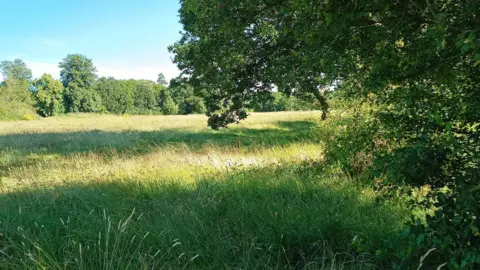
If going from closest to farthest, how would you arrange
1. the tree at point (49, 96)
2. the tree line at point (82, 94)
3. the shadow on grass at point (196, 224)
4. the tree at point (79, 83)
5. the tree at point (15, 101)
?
the shadow on grass at point (196, 224) < the tree at point (15, 101) < the tree line at point (82, 94) < the tree at point (49, 96) < the tree at point (79, 83)

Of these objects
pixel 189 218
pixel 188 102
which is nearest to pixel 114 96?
pixel 188 102

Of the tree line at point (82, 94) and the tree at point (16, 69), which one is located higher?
the tree at point (16, 69)

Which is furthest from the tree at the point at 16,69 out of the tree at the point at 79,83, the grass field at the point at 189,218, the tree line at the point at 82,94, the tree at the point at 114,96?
the grass field at the point at 189,218

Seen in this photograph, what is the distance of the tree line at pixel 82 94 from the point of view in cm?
6378

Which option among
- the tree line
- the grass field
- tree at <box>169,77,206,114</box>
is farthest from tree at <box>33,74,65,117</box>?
the grass field

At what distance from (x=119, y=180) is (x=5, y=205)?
1729 millimetres

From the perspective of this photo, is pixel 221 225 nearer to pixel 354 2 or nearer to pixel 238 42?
pixel 354 2

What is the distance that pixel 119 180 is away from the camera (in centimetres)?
564

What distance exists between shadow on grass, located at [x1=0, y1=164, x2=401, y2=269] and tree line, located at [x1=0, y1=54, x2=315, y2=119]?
55.3m

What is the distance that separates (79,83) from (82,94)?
522cm

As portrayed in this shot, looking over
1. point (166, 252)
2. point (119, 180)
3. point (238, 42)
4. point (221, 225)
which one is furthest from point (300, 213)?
point (238, 42)

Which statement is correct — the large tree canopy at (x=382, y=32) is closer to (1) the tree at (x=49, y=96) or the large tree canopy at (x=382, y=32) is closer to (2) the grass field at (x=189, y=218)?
(2) the grass field at (x=189, y=218)

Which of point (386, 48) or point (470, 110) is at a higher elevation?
point (386, 48)

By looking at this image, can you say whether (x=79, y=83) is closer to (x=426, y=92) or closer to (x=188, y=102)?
(x=188, y=102)
